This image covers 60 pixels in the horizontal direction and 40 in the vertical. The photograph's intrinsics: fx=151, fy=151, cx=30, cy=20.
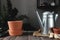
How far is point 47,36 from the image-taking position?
3.47 ft

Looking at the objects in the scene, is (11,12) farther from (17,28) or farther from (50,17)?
(50,17)

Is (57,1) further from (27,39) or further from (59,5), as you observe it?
(27,39)

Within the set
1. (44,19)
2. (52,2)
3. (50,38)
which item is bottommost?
(50,38)

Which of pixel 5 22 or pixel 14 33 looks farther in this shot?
pixel 5 22

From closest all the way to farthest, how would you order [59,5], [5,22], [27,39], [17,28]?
1. [27,39]
2. [17,28]
3. [5,22]
4. [59,5]

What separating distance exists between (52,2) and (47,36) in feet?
1.80

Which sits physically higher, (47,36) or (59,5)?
(59,5)

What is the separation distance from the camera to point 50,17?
116 cm

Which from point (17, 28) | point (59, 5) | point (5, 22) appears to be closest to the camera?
point (17, 28)

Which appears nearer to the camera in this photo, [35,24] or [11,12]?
[11,12]

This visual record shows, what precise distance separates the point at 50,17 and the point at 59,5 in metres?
0.40

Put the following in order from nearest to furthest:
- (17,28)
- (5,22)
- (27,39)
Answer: (27,39), (17,28), (5,22)

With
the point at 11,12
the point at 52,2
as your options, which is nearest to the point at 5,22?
the point at 11,12

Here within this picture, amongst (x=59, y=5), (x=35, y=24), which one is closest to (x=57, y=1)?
(x=59, y=5)
